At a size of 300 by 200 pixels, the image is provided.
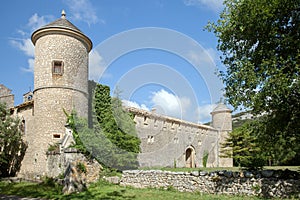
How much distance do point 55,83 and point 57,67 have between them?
119 cm

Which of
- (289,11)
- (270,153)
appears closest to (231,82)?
(289,11)

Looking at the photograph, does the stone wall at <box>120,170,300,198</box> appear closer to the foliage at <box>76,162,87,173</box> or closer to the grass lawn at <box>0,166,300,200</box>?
the grass lawn at <box>0,166,300,200</box>

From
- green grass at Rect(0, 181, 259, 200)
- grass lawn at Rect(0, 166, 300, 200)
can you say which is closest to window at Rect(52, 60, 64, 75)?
grass lawn at Rect(0, 166, 300, 200)

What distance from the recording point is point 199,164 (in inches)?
1286

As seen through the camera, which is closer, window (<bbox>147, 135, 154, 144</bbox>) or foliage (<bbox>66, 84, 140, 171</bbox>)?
foliage (<bbox>66, 84, 140, 171</bbox>)

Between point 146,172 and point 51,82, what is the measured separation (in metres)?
9.28

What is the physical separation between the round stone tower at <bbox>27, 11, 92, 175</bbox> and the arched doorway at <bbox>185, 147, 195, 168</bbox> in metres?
18.0

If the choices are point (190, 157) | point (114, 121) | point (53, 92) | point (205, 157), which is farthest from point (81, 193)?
point (205, 157)

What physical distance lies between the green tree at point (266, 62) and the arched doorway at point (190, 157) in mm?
Answer: 22403

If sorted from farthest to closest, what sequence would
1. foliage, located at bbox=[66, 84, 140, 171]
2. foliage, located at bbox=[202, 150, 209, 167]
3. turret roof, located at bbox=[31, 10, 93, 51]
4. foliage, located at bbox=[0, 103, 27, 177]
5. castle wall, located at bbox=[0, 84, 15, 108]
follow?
foliage, located at bbox=[202, 150, 209, 167]
castle wall, located at bbox=[0, 84, 15, 108]
foliage, located at bbox=[0, 103, 27, 177]
turret roof, located at bbox=[31, 10, 93, 51]
foliage, located at bbox=[66, 84, 140, 171]

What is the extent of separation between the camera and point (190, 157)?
32312 millimetres

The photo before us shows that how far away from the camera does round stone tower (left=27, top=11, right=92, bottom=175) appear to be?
55.0 feet

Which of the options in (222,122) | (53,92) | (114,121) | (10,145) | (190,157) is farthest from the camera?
(222,122)

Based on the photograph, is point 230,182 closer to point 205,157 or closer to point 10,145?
point 10,145
